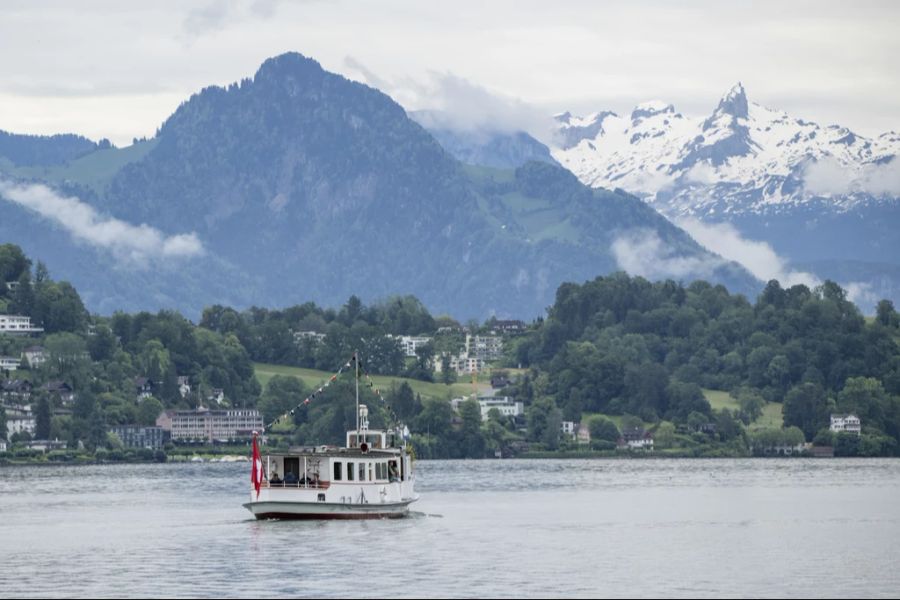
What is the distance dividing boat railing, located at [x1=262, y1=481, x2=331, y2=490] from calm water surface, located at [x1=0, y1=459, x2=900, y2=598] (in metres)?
2.81

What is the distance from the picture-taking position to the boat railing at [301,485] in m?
142

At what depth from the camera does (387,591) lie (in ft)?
336

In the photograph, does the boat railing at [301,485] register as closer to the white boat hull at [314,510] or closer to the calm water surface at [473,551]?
the white boat hull at [314,510]

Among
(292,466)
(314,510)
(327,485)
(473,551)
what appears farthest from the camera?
(292,466)

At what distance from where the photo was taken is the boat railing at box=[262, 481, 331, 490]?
14225cm

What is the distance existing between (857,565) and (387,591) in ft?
87.1

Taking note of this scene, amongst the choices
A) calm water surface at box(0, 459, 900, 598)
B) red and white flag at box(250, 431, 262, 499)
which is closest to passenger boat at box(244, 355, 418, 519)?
red and white flag at box(250, 431, 262, 499)

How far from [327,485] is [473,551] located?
23.3 m

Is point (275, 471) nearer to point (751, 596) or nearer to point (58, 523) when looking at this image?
point (58, 523)

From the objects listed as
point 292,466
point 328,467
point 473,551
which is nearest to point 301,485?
point 292,466

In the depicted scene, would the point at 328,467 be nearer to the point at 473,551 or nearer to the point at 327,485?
the point at 327,485

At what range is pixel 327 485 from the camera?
143 m

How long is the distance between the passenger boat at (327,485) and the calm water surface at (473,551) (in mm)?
1654

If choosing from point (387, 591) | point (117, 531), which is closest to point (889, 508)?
point (117, 531)
